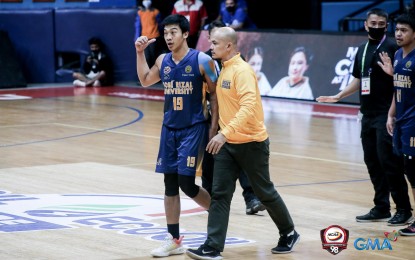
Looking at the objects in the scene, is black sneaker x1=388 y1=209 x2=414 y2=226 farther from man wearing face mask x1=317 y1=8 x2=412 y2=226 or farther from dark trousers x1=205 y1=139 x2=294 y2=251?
dark trousers x1=205 y1=139 x2=294 y2=251

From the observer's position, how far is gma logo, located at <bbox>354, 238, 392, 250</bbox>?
8.34 metres

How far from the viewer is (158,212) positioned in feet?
32.7

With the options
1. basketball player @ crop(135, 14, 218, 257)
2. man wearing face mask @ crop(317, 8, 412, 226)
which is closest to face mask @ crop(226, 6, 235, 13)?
man wearing face mask @ crop(317, 8, 412, 226)

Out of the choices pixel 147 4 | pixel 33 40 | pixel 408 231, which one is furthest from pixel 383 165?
pixel 33 40

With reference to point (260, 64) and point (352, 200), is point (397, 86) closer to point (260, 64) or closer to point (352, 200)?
point (352, 200)

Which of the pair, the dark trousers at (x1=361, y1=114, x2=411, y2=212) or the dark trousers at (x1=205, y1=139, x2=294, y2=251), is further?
the dark trousers at (x1=361, y1=114, x2=411, y2=212)

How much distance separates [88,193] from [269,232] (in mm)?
2749

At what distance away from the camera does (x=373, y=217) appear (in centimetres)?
971

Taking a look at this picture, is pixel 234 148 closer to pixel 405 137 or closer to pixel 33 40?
pixel 405 137

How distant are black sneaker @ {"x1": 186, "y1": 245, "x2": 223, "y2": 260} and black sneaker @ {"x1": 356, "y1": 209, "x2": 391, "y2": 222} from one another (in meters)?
2.31

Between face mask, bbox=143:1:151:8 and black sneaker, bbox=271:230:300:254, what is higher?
face mask, bbox=143:1:151:8

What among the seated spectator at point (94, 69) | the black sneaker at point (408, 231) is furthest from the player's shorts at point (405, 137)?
the seated spectator at point (94, 69)

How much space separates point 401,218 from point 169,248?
2571mm

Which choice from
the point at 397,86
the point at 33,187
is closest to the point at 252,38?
the point at 33,187
